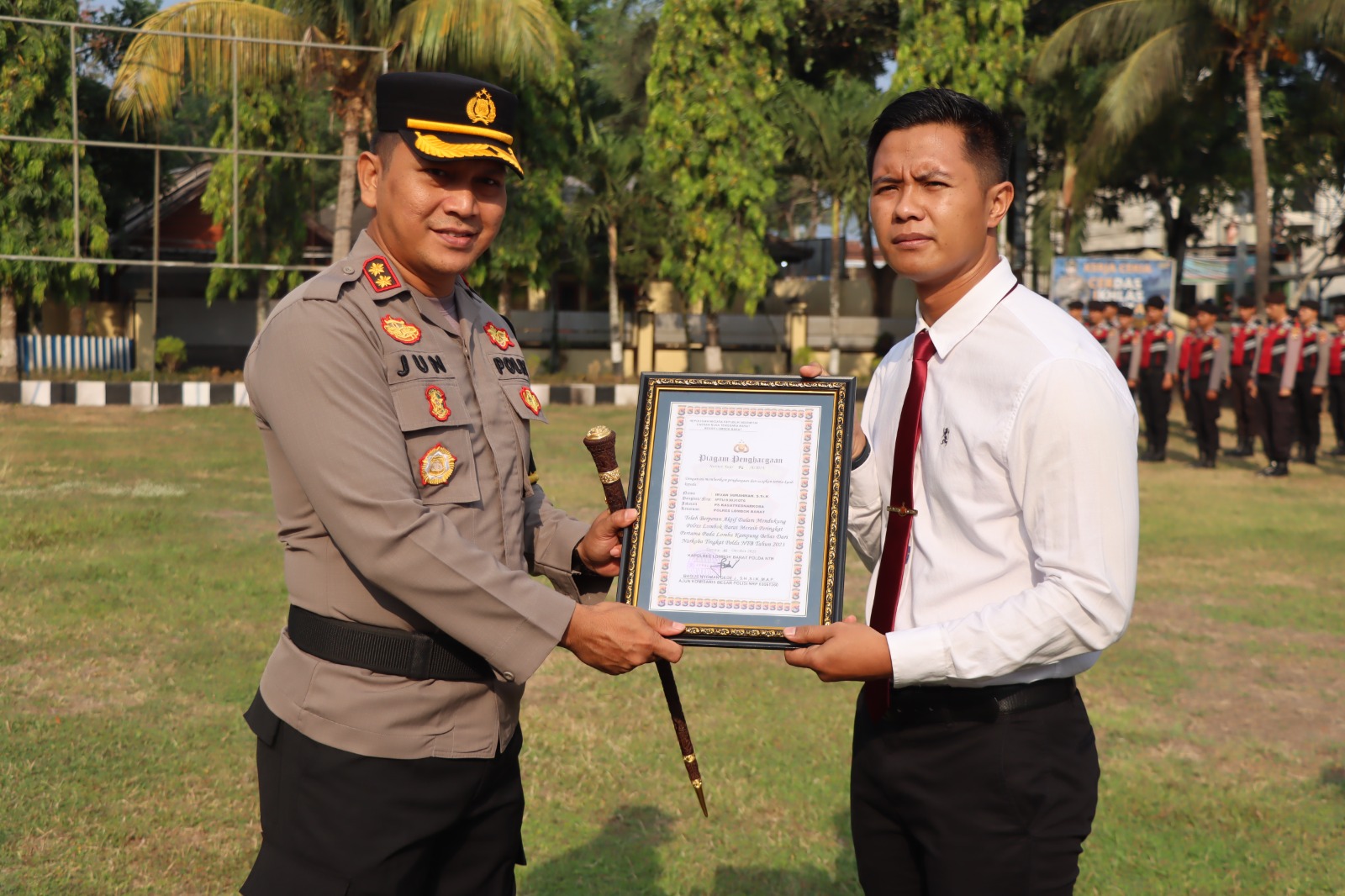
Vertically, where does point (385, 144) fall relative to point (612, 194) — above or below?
below

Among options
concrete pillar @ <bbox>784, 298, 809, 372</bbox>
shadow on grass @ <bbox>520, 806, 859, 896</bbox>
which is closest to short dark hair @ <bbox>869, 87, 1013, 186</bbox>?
shadow on grass @ <bbox>520, 806, 859, 896</bbox>

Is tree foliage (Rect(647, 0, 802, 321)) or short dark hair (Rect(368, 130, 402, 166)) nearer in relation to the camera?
short dark hair (Rect(368, 130, 402, 166))

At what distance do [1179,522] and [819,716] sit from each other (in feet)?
20.4

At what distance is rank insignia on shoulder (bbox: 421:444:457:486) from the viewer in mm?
2271

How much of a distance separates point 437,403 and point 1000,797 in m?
1.24

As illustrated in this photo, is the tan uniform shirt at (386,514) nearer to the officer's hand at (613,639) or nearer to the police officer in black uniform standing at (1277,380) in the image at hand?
the officer's hand at (613,639)

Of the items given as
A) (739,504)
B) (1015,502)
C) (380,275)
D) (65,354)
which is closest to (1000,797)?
(1015,502)

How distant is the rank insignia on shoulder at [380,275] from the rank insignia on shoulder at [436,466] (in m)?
0.32

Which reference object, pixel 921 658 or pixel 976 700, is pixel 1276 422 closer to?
pixel 976 700

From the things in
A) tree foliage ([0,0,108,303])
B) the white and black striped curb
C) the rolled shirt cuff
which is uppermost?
tree foliage ([0,0,108,303])

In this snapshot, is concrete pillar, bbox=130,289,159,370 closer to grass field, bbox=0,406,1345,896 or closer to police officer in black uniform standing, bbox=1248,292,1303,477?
grass field, bbox=0,406,1345,896

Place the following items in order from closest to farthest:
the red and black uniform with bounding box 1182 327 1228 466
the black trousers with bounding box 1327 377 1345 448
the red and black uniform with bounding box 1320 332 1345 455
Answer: the red and black uniform with bounding box 1182 327 1228 466, the red and black uniform with bounding box 1320 332 1345 455, the black trousers with bounding box 1327 377 1345 448

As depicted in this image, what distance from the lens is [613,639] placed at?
2.27 metres

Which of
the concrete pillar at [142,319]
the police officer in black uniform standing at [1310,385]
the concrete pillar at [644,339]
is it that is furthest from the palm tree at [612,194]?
the police officer in black uniform standing at [1310,385]
